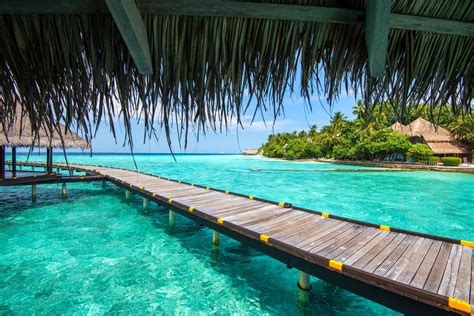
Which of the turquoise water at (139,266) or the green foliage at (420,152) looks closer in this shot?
the turquoise water at (139,266)

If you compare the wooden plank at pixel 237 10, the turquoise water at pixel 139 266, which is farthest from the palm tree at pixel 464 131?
the wooden plank at pixel 237 10

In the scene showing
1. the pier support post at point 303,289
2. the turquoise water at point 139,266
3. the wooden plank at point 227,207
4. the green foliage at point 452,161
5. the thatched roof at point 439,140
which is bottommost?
the turquoise water at point 139,266

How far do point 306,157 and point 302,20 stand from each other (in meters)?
49.9

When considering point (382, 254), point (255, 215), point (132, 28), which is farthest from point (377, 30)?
point (255, 215)

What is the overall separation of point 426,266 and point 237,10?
363cm

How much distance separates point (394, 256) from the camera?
331 centimetres

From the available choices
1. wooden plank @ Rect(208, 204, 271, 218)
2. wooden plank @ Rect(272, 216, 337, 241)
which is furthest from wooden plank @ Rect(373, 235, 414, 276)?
wooden plank @ Rect(208, 204, 271, 218)

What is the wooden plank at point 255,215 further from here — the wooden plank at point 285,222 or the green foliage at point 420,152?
the green foliage at point 420,152

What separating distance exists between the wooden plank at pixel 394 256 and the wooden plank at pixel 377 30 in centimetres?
256

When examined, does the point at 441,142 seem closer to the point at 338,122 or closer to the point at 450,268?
the point at 338,122

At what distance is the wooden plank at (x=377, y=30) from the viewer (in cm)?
108

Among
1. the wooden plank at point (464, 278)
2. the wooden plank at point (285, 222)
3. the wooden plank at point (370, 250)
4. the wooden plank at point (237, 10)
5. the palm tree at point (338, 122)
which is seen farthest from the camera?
the palm tree at point (338, 122)

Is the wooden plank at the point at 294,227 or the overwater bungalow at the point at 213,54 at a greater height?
the overwater bungalow at the point at 213,54

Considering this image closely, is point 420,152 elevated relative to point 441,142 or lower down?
lower down
